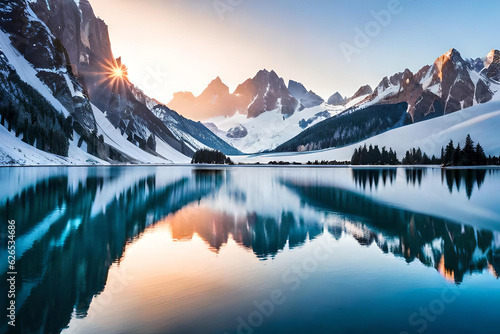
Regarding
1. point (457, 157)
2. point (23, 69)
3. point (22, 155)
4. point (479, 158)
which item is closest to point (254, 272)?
point (457, 157)

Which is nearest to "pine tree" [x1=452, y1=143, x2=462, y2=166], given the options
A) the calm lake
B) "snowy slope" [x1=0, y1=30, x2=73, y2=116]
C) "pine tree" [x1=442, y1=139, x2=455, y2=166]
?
"pine tree" [x1=442, y1=139, x2=455, y2=166]

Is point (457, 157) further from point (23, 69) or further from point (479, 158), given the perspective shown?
point (23, 69)

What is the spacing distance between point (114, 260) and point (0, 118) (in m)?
A: 161

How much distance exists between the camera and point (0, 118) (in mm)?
143000

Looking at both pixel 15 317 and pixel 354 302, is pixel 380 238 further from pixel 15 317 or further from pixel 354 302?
pixel 15 317

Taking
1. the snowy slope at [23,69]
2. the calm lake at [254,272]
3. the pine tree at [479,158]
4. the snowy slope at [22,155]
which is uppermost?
the snowy slope at [23,69]

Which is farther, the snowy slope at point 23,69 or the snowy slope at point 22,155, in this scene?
the snowy slope at point 23,69

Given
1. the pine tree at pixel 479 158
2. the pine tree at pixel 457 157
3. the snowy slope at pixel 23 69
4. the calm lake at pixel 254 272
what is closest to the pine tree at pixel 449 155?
the pine tree at pixel 457 157

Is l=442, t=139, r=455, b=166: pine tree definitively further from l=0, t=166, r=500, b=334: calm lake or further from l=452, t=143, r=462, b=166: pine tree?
l=0, t=166, r=500, b=334: calm lake

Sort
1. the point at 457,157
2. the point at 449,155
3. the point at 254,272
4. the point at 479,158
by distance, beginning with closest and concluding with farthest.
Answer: the point at 254,272
the point at 479,158
the point at 457,157
the point at 449,155

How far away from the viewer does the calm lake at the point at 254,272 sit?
9.34 metres

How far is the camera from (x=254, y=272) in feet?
44.3

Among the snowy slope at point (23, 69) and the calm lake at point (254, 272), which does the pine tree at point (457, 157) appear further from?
the snowy slope at point (23, 69)

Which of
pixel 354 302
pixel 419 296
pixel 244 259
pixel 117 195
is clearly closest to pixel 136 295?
pixel 244 259
